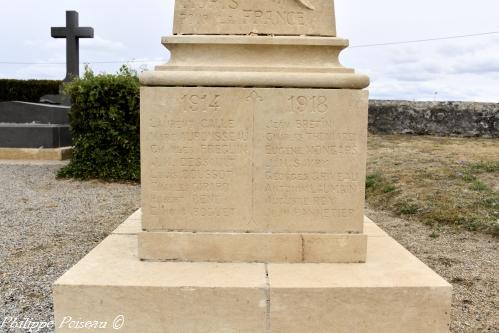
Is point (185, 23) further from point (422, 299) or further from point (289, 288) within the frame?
point (422, 299)

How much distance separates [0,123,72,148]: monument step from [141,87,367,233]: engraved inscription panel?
8.61 meters

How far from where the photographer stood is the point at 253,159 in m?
2.90

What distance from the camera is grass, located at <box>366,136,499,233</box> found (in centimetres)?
607

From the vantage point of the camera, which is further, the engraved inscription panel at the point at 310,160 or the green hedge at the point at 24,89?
the green hedge at the point at 24,89

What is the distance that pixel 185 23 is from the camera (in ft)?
9.75

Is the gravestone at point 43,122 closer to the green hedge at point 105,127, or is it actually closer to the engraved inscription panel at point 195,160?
the green hedge at point 105,127

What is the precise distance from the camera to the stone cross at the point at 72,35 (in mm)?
14422

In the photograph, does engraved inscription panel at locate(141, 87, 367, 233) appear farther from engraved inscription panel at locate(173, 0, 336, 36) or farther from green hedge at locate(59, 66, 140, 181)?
green hedge at locate(59, 66, 140, 181)

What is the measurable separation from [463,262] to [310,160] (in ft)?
7.89

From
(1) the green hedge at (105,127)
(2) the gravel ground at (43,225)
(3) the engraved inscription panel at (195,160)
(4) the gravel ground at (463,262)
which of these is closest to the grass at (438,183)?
(4) the gravel ground at (463,262)

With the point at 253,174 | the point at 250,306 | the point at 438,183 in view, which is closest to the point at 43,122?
the point at 438,183

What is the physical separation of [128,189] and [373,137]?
688 cm

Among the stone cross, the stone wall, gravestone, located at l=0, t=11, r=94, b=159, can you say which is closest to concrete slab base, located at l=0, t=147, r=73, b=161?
gravestone, located at l=0, t=11, r=94, b=159

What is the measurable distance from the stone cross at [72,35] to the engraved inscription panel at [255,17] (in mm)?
12349
